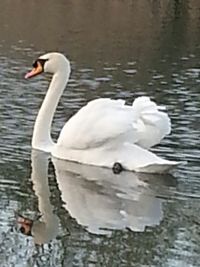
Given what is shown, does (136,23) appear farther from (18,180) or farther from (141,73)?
(18,180)

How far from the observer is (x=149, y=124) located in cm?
983

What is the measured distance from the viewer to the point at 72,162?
1016 cm

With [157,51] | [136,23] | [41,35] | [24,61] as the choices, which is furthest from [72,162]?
[136,23]

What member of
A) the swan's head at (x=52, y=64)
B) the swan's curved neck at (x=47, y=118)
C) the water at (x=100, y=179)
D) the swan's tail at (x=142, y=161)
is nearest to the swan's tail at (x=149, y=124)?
the swan's tail at (x=142, y=161)

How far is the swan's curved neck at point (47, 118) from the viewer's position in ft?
34.8

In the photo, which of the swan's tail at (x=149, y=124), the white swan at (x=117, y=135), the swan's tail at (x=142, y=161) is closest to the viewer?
the swan's tail at (x=142, y=161)

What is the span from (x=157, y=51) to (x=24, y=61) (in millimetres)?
3560

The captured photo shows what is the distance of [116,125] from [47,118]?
1434mm

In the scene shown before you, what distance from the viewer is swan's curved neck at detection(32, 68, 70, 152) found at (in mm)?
10602

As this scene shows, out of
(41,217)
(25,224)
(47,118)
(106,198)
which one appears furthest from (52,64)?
(25,224)

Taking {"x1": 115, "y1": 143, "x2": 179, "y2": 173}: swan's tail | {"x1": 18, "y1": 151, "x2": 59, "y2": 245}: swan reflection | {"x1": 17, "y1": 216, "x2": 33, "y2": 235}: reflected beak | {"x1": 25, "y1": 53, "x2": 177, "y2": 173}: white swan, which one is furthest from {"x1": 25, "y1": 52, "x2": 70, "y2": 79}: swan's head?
{"x1": 17, "y1": 216, "x2": 33, "y2": 235}: reflected beak

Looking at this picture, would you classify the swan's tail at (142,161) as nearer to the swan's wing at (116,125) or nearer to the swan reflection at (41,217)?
the swan's wing at (116,125)

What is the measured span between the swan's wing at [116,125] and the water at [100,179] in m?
A: 0.34

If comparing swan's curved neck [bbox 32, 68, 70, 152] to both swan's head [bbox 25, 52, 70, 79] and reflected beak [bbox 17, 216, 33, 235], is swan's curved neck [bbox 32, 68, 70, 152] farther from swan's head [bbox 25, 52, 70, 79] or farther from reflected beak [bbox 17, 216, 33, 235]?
reflected beak [bbox 17, 216, 33, 235]
